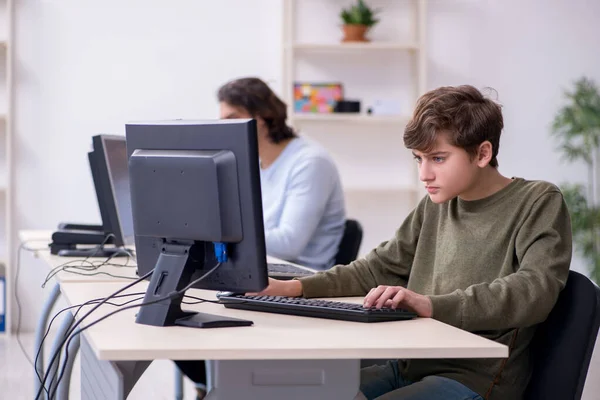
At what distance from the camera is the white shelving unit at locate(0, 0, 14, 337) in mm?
4574

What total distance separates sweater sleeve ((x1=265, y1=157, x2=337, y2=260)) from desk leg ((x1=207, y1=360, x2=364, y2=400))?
1.59m

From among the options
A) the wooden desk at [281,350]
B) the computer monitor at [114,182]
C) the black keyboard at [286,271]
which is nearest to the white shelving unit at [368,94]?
the computer monitor at [114,182]

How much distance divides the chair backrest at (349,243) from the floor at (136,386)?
0.90 m

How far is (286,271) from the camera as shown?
230 centimetres

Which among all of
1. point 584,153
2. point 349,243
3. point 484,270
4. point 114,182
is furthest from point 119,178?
point 584,153

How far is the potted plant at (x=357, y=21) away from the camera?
480 cm

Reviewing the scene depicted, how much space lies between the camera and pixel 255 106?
10.8 ft

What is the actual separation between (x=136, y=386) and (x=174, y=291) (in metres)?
2.18

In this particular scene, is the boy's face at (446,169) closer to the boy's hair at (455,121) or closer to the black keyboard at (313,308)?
the boy's hair at (455,121)

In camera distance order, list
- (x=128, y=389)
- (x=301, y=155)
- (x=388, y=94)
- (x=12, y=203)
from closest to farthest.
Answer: (x=128, y=389) < (x=301, y=155) < (x=12, y=203) < (x=388, y=94)

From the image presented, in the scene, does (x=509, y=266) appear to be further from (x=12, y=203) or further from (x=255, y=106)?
(x=12, y=203)

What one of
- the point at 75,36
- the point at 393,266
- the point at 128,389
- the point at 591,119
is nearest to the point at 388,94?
the point at 591,119

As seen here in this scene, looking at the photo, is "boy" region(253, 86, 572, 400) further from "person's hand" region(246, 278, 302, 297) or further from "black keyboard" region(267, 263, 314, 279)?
"black keyboard" region(267, 263, 314, 279)

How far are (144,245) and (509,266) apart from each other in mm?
721
